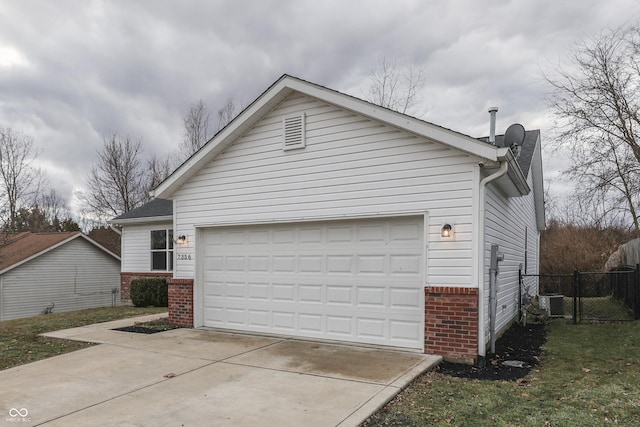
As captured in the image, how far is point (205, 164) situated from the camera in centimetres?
902

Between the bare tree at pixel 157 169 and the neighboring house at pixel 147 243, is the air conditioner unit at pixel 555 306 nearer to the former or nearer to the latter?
the neighboring house at pixel 147 243

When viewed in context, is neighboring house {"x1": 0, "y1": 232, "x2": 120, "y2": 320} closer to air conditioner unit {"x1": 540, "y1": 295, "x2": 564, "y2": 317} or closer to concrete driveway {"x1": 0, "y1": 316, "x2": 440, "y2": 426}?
concrete driveway {"x1": 0, "y1": 316, "x2": 440, "y2": 426}

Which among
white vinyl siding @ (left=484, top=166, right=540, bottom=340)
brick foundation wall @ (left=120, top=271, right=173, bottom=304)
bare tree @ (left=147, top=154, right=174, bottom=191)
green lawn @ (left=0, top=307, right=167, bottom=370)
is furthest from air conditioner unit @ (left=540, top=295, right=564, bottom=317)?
bare tree @ (left=147, top=154, right=174, bottom=191)

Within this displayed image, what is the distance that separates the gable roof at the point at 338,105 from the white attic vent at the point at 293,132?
1.53 ft

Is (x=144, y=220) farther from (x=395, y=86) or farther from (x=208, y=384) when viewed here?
(x=395, y=86)

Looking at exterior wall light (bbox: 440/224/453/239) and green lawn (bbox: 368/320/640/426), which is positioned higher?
exterior wall light (bbox: 440/224/453/239)

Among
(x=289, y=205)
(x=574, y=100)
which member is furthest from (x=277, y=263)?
(x=574, y=100)

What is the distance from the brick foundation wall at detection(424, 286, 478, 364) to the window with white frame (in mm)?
11513

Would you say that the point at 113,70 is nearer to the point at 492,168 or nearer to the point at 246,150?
the point at 246,150

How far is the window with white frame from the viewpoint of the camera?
51.3ft

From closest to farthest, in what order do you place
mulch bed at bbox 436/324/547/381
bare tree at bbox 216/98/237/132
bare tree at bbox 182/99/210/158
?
mulch bed at bbox 436/324/547/381 → bare tree at bbox 182/99/210/158 → bare tree at bbox 216/98/237/132

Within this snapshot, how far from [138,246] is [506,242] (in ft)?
43.6

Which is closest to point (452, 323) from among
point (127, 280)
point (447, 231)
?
point (447, 231)

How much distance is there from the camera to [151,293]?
1470 centimetres
